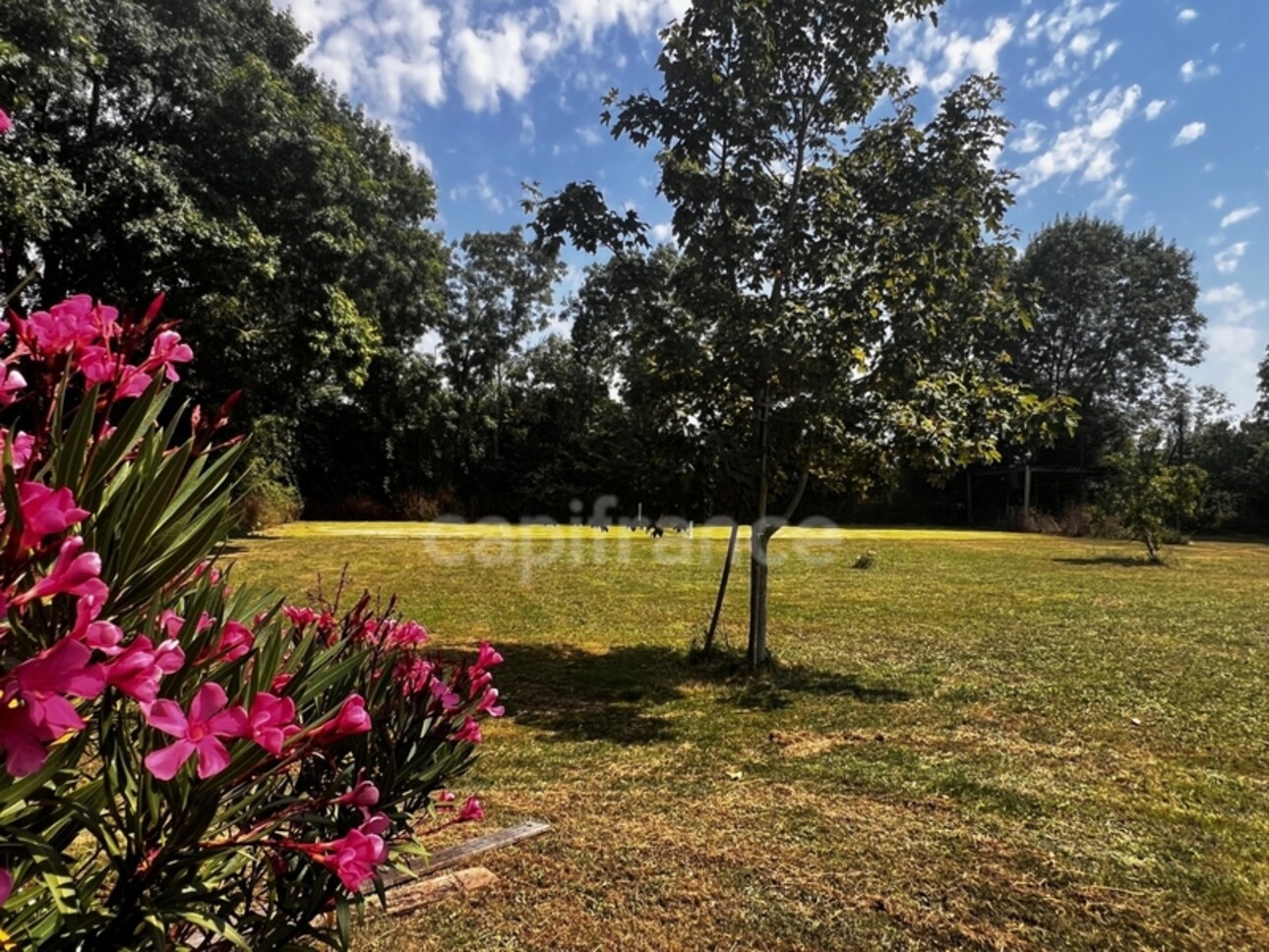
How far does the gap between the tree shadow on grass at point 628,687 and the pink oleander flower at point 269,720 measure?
3191 mm

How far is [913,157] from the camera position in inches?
192

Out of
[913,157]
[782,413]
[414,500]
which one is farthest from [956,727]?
[414,500]

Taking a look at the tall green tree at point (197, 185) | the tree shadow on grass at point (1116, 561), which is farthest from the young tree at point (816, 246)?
the tree shadow on grass at point (1116, 561)

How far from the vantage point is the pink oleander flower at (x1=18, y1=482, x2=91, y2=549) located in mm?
495

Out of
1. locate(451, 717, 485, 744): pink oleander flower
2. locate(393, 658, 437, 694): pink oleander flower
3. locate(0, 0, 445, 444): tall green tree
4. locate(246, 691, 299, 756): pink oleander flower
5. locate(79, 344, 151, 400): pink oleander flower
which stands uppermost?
locate(0, 0, 445, 444): tall green tree

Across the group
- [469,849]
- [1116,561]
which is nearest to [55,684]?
[469,849]

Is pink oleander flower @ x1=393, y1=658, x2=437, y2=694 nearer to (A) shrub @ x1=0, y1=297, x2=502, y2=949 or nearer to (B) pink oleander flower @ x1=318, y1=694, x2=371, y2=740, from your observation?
(A) shrub @ x1=0, y1=297, x2=502, y2=949

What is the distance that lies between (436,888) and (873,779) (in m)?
1.86

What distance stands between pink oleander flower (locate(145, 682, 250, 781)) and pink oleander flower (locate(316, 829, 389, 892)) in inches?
11.0

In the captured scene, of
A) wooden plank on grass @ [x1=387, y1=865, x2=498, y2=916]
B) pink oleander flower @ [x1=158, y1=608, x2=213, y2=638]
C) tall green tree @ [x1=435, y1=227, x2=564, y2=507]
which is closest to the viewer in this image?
pink oleander flower @ [x1=158, y1=608, x2=213, y2=638]

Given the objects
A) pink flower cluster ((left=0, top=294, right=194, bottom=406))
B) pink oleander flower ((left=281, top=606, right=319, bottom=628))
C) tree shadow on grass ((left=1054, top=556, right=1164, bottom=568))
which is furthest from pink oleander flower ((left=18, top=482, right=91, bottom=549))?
tree shadow on grass ((left=1054, top=556, right=1164, bottom=568))

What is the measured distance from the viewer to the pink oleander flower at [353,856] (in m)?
0.82

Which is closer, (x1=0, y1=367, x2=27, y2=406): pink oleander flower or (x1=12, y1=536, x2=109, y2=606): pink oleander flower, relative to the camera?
(x1=12, y1=536, x2=109, y2=606): pink oleander flower

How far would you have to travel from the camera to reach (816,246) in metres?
4.77
